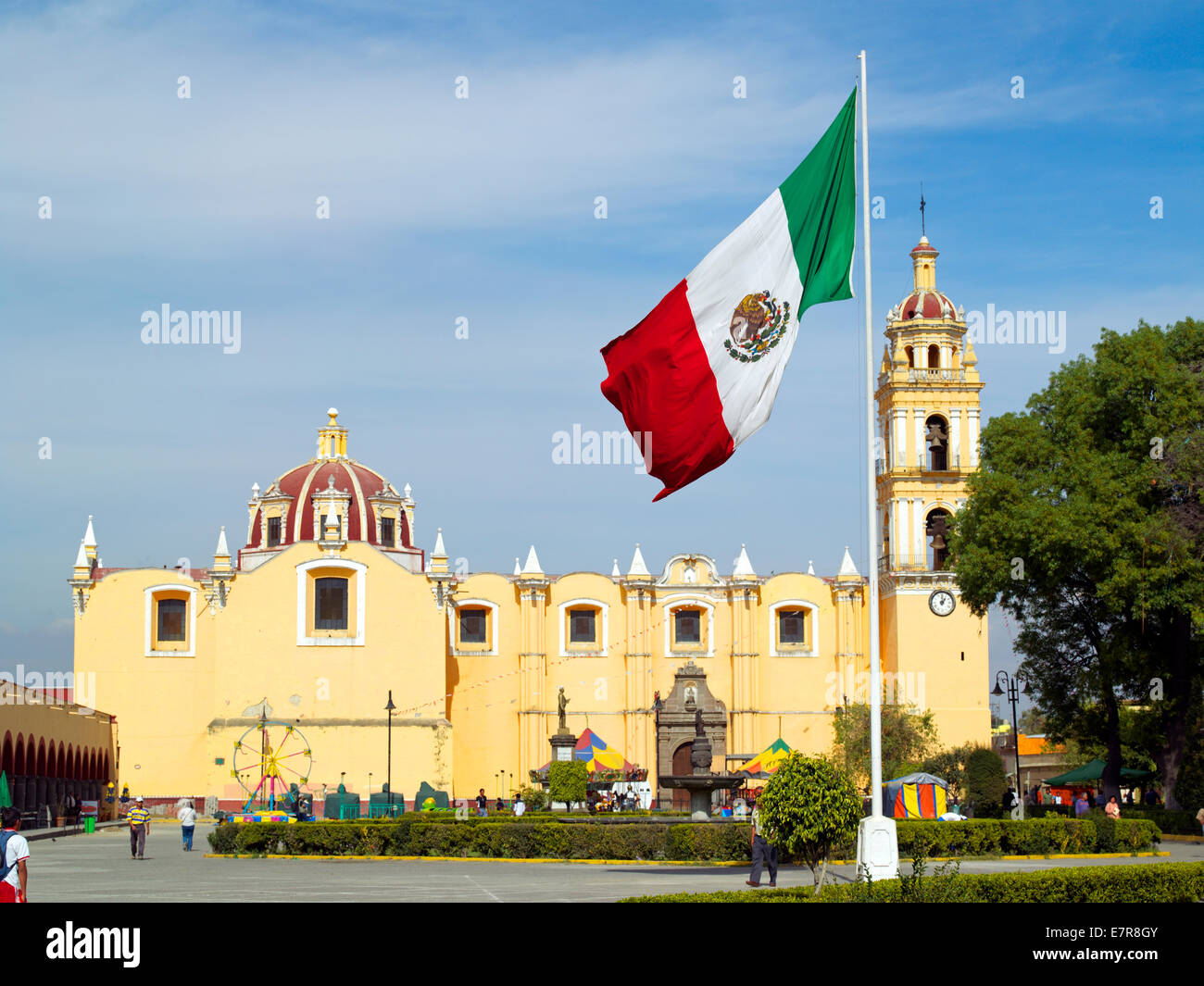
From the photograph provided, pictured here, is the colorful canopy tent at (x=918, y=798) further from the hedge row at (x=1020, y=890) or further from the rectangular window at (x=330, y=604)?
the rectangular window at (x=330, y=604)

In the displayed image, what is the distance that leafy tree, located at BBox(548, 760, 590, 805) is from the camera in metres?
39.5

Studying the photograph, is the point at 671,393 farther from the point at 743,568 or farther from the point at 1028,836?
the point at 743,568

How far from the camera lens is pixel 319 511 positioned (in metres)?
60.6

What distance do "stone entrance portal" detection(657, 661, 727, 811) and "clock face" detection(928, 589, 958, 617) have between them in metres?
8.78

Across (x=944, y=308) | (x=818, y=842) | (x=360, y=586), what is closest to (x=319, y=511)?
(x=360, y=586)

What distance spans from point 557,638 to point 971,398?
18.0 m

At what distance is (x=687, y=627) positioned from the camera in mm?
57531

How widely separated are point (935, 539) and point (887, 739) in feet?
29.2

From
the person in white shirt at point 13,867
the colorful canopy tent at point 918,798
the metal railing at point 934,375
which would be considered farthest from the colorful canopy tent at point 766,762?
the person in white shirt at point 13,867

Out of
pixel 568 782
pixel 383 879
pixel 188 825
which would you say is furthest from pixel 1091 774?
pixel 383 879

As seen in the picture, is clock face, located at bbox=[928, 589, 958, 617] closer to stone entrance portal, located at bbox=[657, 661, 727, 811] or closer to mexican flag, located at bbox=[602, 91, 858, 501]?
stone entrance portal, located at bbox=[657, 661, 727, 811]

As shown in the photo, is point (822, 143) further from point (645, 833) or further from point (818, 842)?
point (645, 833)

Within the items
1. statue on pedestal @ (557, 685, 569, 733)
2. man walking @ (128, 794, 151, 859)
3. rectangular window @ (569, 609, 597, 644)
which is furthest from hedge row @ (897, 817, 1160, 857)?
rectangular window @ (569, 609, 597, 644)
